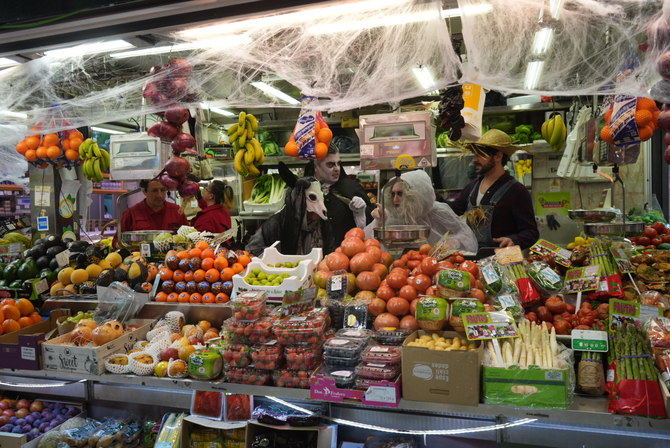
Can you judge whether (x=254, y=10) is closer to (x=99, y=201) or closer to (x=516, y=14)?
(x=516, y=14)

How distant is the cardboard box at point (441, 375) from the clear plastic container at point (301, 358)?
0.45 m

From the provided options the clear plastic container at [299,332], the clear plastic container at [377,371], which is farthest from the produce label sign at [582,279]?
the clear plastic container at [299,332]

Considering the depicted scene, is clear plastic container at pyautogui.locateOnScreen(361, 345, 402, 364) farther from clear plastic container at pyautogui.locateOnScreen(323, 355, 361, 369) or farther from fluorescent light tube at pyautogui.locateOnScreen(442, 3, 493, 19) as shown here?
fluorescent light tube at pyautogui.locateOnScreen(442, 3, 493, 19)

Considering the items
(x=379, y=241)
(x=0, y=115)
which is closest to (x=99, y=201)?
(x=0, y=115)

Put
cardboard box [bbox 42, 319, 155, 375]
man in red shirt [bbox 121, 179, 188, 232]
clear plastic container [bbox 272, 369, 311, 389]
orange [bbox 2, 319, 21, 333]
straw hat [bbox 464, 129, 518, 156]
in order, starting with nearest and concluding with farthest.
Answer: clear plastic container [bbox 272, 369, 311, 389], cardboard box [bbox 42, 319, 155, 375], orange [bbox 2, 319, 21, 333], straw hat [bbox 464, 129, 518, 156], man in red shirt [bbox 121, 179, 188, 232]

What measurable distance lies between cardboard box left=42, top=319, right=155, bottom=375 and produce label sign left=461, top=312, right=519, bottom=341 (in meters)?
1.85

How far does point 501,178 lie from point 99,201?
334 inches

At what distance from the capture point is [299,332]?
2.38 m

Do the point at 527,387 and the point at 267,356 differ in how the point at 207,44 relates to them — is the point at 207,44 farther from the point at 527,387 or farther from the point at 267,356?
the point at 527,387

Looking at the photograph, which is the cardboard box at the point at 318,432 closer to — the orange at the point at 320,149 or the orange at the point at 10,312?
the orange at the point at 10,312

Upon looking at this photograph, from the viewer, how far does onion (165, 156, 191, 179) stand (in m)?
3.81

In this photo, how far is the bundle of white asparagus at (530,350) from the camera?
2082mm

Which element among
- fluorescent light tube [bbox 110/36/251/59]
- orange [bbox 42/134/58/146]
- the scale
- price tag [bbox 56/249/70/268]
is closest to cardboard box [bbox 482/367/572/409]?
the scale

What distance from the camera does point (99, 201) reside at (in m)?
10.1
